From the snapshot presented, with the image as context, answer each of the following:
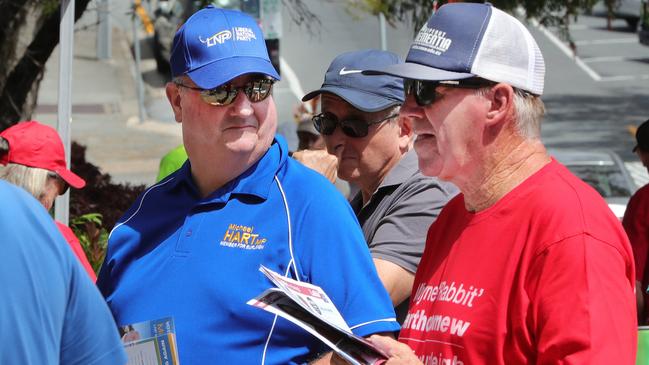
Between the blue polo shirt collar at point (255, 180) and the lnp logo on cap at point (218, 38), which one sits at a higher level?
the lnp logo on cap at point (218, 38)

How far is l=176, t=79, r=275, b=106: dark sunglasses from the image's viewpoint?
3002mm

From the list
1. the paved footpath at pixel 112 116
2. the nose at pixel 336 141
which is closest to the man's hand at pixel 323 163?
the nose at pixel 336 141

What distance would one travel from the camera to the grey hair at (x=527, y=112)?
266cm

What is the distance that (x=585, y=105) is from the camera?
24.1 meters

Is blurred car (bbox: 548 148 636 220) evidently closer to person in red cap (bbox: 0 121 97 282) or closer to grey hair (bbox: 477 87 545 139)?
person in red cap (bbox: 0 121 97 282)

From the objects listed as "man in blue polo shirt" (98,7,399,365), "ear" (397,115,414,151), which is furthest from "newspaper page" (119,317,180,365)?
"ear" (397,115,414,151)

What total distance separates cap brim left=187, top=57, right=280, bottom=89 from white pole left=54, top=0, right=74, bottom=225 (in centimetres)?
321

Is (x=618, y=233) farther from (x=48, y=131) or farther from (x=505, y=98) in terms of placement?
(x=48, y=131)

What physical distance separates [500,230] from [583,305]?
1.18ft

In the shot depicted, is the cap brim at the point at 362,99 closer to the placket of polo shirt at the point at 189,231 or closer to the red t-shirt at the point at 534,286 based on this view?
the placket of polo shirt at the point at 189,231

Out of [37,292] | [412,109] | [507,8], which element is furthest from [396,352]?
[507,8]

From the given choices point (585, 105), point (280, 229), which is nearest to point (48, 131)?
point (280, 229)

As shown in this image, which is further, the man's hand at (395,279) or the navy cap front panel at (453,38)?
the man's hand at (395,279)

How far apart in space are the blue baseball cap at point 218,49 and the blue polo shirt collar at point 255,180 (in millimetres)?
215
